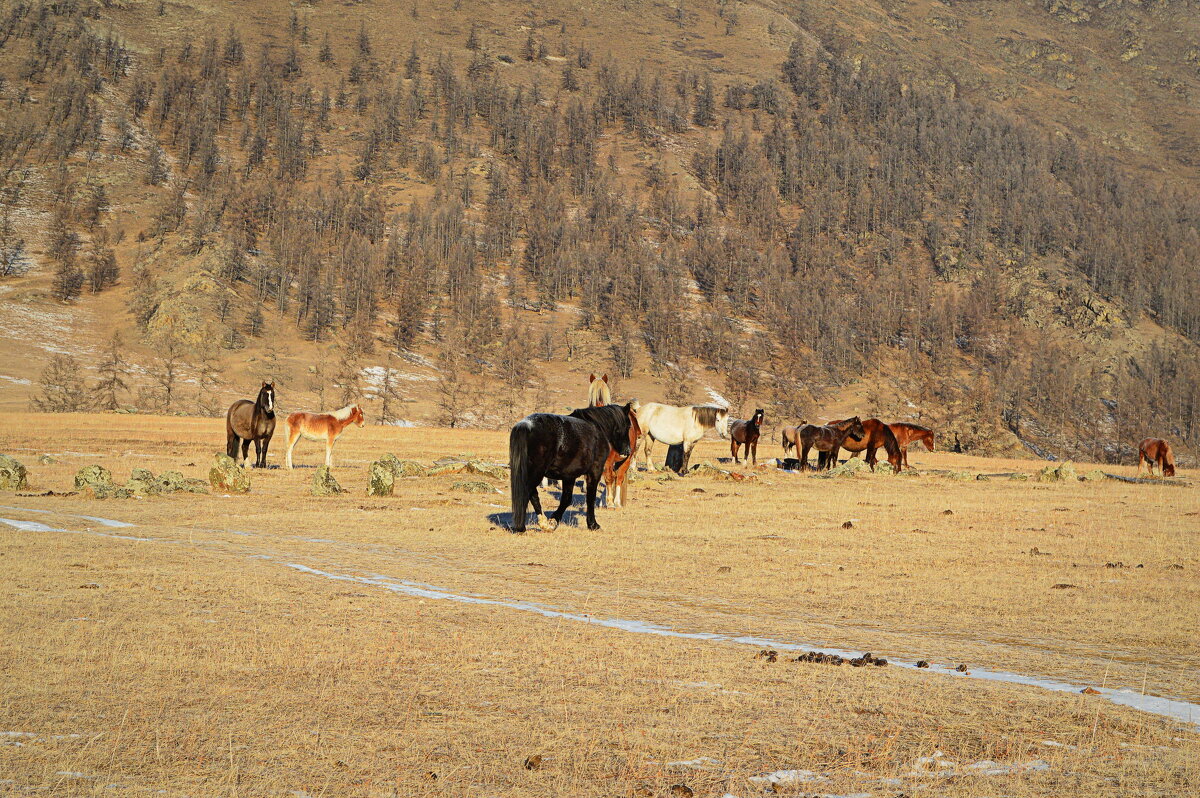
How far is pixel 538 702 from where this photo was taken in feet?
26.5

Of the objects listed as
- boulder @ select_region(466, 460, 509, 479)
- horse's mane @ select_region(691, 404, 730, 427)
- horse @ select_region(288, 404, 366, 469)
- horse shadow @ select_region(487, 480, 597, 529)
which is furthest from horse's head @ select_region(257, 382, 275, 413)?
horse's mane @ select_region(691, 404, 730, 427)

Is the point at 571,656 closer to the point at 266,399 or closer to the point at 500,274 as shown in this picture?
the point at 266,399

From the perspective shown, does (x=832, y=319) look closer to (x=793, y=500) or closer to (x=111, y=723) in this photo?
(x=793, y=500)

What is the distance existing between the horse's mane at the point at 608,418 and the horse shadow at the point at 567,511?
7.46 ft

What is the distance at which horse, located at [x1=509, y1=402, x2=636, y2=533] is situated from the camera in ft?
65.2

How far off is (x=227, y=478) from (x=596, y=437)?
42.1 ft

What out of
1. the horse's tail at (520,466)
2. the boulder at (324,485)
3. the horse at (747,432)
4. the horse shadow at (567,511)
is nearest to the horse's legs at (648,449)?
the horse at (747,432)

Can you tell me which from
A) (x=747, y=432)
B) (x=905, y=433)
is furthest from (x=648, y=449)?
(x=905, y=433)

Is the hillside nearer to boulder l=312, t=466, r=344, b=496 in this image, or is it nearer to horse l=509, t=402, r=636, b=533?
boulder l=312, t=466, r=344, b=496

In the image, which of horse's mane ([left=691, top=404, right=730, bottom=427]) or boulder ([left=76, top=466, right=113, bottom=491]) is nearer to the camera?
boulder ([left=76, top=466, right=113, bottom=491])

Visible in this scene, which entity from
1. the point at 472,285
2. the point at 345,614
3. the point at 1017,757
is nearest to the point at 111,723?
the point at 345,614

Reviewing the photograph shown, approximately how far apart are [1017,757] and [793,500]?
23.2 metres

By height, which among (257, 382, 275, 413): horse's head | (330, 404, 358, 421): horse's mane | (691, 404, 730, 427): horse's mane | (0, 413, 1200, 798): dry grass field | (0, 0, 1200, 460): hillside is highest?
(0, 0, 1200, 460): hillside

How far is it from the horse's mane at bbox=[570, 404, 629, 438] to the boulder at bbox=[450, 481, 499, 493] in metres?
8.53
